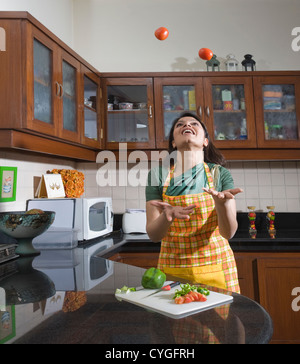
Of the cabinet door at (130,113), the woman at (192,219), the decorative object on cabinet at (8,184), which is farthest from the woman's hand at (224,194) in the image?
the cabinet door at (130,113)

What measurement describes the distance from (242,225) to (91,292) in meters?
1.96

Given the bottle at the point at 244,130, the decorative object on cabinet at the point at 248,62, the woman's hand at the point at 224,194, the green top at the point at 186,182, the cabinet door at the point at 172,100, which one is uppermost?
the decorative object on cabinet at the point at 248,62

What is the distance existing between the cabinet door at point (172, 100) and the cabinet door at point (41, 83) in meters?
0.88

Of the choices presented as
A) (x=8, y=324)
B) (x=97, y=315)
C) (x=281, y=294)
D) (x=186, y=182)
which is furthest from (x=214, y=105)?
(x=8, y=324)

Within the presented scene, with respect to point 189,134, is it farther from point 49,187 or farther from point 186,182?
point 49,187

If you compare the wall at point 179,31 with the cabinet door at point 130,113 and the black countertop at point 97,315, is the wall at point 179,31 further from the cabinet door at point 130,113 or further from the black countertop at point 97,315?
the black countertop at point 97,315

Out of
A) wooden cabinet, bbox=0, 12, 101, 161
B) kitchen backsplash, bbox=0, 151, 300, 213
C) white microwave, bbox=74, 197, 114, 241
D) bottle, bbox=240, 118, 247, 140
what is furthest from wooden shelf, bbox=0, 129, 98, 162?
bottle, bbox=240, 118, 247, 140

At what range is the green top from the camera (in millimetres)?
1395

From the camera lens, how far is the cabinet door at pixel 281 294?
190 centimetres

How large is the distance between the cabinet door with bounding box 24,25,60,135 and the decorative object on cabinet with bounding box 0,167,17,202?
37cm

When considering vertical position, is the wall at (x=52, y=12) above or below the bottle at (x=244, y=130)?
above

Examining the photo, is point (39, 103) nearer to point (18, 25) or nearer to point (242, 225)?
point (18, 25)

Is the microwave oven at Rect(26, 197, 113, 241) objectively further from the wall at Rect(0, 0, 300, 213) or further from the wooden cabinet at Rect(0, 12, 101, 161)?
the wall at Rect(0, 0, 300, 213)

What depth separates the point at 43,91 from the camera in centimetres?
173
